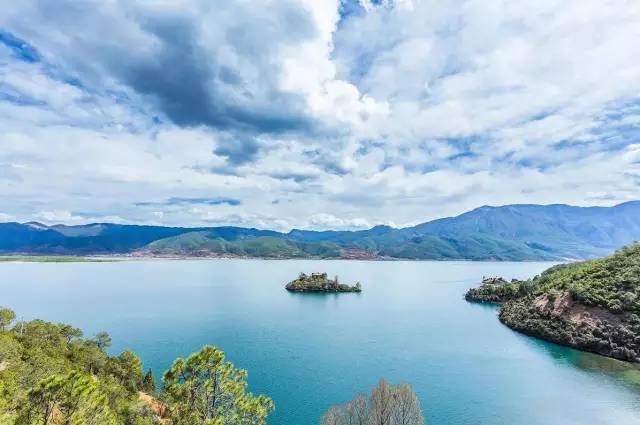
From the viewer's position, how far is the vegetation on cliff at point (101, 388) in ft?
51.3

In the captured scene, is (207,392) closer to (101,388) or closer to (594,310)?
(101,388)

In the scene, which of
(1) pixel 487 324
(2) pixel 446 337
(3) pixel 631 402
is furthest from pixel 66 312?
(3) pixel 631 402

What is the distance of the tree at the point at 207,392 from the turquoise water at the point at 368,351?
58.1 feet

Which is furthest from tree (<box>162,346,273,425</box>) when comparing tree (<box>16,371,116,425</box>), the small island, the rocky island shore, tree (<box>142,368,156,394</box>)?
the small island

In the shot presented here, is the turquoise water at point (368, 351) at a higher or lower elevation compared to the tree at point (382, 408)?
lower

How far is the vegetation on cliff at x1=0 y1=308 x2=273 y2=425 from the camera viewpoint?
51.3ft

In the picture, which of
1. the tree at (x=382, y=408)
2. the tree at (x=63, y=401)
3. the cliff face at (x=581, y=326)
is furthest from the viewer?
the cliff face at (x=581, y=326)

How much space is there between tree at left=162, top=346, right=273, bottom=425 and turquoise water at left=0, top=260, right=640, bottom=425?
17.7 metres

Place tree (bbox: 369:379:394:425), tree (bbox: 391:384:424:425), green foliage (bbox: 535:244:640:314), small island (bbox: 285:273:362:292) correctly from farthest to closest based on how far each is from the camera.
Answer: small island (bbox: 285:273:362:292), green foliage (bbox: 535:244:640:314), tree (bbox: 369:379:394:425), tree (bbox: 391:384:424:425)

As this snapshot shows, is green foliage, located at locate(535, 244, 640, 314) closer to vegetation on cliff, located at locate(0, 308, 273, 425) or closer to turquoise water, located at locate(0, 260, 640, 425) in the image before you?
turquoise water, located at locate(0, 260, 640, 425)

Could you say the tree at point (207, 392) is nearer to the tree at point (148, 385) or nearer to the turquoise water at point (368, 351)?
the turquoise water at point (368, 351)

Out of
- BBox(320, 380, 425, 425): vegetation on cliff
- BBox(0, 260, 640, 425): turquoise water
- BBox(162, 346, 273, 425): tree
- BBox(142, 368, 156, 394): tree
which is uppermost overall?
BBox(162, 346, 273, 425): tree

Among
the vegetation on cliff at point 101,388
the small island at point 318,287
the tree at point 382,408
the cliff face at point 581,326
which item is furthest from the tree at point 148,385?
the small island at point 318,287

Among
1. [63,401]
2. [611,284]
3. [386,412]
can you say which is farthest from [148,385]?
[611,284]
